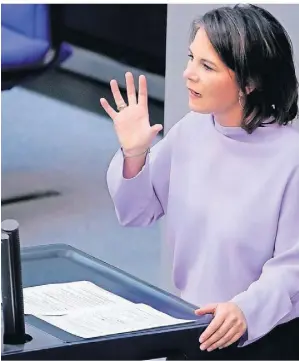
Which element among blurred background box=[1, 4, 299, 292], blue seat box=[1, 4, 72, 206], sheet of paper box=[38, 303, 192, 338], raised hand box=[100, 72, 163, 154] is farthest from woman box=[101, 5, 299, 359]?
blue seat box=[1, 4, 72, 206]

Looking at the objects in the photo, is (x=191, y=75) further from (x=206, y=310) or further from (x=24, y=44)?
(x=24, y=44)

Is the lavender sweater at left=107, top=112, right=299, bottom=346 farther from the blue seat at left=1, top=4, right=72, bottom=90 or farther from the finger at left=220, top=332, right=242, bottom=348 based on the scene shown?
the blue seat at left=1, top=4, right=72, bottom=90

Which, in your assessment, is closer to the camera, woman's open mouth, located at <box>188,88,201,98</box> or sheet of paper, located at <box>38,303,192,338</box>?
sheet of paper, located at <box>38,303,192,338</box>

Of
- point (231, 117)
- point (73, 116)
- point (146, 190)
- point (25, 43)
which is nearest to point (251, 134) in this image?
point (231, 117)

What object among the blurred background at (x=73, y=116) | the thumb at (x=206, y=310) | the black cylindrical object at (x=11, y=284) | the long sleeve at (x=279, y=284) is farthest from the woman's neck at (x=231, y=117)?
the blurred background at (x=73, y=116)

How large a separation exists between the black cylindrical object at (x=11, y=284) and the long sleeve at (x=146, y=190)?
306 mm

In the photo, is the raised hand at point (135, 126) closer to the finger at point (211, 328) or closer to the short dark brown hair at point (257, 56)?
the short dark brown hair at point (257, 56)

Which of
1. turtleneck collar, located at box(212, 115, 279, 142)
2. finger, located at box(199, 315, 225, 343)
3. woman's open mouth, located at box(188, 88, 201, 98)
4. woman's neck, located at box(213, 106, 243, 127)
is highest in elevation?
woman's open mouth, located at box(188, 88, 201, 98)

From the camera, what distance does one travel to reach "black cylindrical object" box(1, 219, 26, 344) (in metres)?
1.41

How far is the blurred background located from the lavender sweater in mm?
1407

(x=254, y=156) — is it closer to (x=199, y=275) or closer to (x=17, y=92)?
(x=199, y=275)

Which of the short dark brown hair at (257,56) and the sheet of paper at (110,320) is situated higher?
the short dark brown hair at (257,56)

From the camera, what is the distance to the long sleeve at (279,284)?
62.6 inches

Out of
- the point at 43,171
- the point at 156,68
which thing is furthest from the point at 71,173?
the point at 156,68
